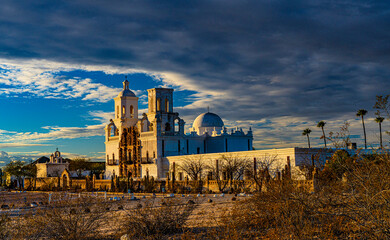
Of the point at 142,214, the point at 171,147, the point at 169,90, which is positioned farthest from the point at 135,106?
the point at 142,214

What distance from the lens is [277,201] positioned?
1427cm

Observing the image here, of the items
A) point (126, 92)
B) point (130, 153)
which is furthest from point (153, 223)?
point (126, 92)

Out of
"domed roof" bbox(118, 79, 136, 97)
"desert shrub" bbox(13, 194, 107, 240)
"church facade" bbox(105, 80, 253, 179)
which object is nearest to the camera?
"desert shrub" bbox(13, 194, 107, 240)

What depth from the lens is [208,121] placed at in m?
66.2

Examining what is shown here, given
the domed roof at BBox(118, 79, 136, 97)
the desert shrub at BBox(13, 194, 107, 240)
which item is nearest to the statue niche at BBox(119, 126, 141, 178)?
the domed roof at BBox(118, 79, 136, 97)

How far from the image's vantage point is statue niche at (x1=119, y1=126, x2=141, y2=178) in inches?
2375

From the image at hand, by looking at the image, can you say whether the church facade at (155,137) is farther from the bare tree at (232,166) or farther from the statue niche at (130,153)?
the bare tree at (232,166)

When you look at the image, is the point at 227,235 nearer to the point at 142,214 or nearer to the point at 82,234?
the point at 142,214

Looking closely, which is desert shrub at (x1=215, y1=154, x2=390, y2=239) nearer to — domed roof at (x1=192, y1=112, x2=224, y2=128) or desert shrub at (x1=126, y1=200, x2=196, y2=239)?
desert shrub at (x1=126, y1=200, x2=196, y2=239)

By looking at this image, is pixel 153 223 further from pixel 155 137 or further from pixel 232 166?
pixel 155 137

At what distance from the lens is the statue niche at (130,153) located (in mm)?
60312

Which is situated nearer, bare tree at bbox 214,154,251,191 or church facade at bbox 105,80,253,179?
bare tree at bbox 214,154,251,191

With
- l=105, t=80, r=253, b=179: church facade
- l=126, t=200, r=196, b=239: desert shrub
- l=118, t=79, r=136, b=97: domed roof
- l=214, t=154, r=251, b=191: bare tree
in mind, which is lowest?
l=126, t=200, r=196, b=239: desert shrub

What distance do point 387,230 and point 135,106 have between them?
191 ft
